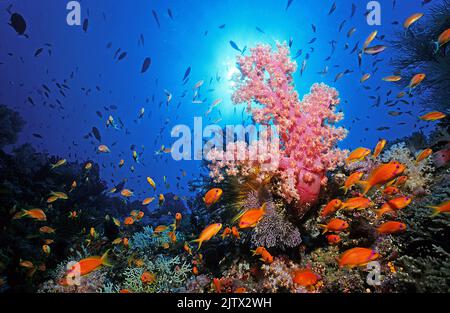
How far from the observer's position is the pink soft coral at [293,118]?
3.97 metres

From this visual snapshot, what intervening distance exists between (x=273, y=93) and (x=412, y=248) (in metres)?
3.32

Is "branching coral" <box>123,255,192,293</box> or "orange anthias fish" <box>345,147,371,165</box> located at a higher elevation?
"orange anthias fish" <box>345,147,371,165</box>

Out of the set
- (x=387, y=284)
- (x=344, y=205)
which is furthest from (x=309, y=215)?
(x=387, y=284)

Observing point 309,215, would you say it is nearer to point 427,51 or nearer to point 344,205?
point 344,205

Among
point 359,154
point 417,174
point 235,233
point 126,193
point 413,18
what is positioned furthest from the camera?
point 126,193

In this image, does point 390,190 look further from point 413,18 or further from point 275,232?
point 413,18

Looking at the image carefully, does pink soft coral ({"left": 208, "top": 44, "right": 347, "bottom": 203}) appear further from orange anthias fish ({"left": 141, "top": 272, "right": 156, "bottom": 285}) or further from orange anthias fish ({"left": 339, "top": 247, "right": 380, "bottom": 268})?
orange anthias fish ({"left": 141, "top": 272, "right": 156, "bottom": 285})

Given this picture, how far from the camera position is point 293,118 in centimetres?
406

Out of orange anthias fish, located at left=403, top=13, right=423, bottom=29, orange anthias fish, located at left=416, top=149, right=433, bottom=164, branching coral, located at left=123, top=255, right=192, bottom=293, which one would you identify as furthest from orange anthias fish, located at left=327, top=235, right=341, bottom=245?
orange anthias fish, located at left=403, top=13, right=423, bottom=29

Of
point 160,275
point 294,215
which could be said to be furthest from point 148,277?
point 294,215

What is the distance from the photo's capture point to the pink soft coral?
3975 millimetres

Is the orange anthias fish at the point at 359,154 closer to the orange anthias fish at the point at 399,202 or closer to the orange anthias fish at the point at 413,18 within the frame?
the orange anthias fish at the point at 399,202

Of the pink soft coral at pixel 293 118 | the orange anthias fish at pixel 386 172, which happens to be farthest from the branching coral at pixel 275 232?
the orange anthias fish at pixel 386 172

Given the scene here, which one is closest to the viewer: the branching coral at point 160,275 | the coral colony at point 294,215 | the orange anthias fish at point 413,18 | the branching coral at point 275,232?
the coral colony at point 294,215
